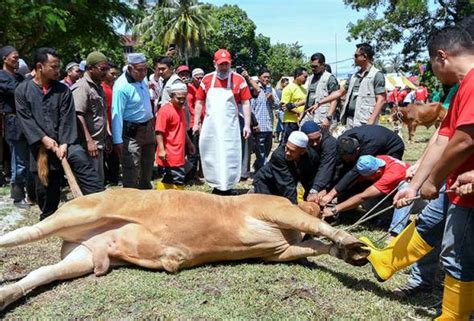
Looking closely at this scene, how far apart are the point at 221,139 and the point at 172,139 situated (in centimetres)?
66

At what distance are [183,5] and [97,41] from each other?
4021 centimetres

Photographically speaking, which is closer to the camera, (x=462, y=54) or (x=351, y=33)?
(x=462, y=54)

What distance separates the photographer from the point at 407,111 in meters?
16.8

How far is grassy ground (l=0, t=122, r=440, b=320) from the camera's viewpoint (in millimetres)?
3501

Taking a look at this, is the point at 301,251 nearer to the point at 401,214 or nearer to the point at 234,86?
the point at 401,214

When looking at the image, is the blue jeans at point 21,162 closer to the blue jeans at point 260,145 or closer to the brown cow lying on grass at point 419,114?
the blue jeans at point 260,145

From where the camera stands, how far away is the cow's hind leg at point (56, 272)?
3.55 m

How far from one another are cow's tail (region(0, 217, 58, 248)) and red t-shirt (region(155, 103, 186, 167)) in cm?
286

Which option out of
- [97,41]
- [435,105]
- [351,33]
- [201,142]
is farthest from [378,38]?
[201,142]

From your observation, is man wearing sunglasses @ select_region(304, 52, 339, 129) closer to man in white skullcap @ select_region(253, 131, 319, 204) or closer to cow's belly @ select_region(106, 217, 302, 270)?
man in white skullcap @ select_region(253, 131, 319, 204)

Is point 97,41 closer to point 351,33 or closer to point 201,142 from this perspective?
point 201,142

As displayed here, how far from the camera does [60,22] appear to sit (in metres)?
10.6

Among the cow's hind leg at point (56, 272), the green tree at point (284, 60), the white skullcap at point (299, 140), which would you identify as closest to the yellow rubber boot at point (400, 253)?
the white skullcap at point (299, 140)

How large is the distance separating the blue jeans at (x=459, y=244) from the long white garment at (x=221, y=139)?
411 cm
